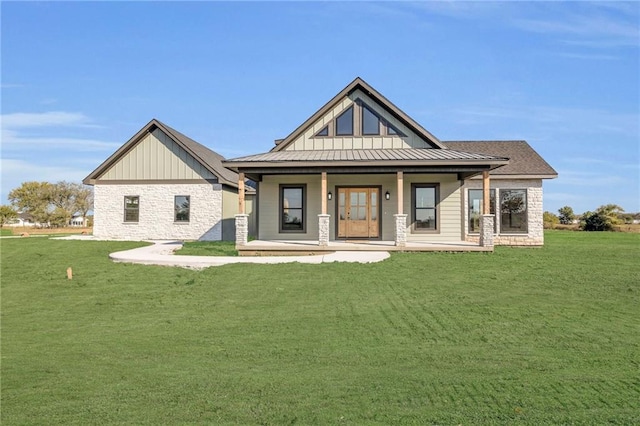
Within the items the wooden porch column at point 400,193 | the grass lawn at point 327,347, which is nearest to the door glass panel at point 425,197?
the wooden porch column at point 400,193

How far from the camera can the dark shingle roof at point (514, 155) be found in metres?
19.7

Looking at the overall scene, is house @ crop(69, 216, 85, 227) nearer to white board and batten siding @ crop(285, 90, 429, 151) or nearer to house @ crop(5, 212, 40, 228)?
house @ crop(5, 212, 40, 228)

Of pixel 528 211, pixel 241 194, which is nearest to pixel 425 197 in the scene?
pixel 528 211

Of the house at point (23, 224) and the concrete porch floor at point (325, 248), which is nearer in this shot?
the concrete porch floor at point (325, 248)

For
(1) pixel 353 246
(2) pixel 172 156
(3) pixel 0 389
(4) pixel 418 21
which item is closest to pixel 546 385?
(3) pixel 0 389

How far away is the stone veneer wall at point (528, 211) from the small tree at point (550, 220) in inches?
758

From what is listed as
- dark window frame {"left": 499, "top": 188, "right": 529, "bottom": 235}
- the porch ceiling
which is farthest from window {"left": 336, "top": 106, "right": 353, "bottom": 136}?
dark window frame {"left": 499, "top": 188, "right": 529, "bottom": 235}

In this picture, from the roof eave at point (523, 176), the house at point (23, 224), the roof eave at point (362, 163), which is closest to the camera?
the roof eave at point (362, 163)

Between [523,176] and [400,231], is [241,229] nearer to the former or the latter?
[400,231]

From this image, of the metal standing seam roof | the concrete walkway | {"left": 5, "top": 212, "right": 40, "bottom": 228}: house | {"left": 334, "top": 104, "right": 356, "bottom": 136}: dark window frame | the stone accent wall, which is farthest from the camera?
{"left": 5, "top": 212, "right": 40, "bottom": 228}: house

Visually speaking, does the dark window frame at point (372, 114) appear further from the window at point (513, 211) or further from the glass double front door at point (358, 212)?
the window at point (513, 211)

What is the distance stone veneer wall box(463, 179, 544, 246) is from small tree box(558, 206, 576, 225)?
79.0 feet

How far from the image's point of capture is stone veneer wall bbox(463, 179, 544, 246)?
1953cm

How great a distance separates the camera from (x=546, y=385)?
4820 mm
